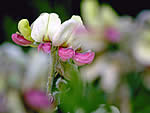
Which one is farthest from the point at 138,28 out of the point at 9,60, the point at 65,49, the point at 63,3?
the point at 63,3

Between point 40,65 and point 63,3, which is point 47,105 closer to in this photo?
point 40,65

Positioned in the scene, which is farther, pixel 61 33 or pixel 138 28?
pixel 61 33

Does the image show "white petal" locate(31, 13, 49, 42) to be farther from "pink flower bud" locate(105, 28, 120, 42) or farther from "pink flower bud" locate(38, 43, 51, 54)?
"pink flower bud" locate(105, 28, 120, 42)

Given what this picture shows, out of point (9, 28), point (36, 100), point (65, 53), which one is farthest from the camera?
point (9, 28)

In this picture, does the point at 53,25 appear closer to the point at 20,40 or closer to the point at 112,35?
the point at 20,40

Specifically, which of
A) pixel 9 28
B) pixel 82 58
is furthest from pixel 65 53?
pixel 9 28

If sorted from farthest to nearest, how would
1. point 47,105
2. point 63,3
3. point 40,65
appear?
1. point 63,3
2. point 40,65
3. point 47,105

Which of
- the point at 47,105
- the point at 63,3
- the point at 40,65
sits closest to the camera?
the point at 47,105
